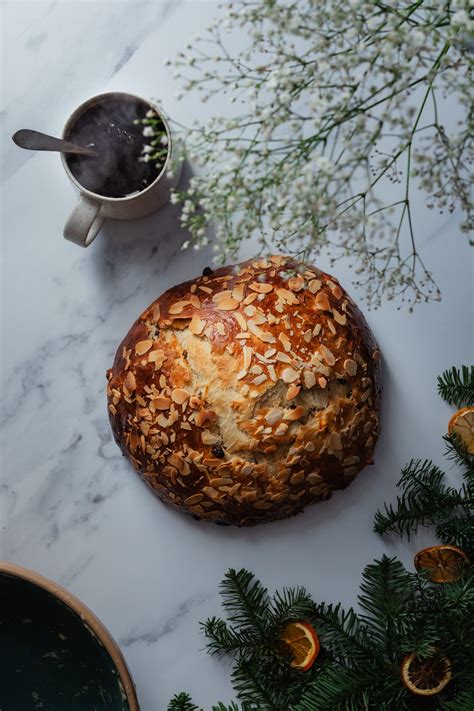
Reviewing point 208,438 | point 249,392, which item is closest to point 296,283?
point 249,392

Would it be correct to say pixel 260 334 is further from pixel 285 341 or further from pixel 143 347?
pixel 143 347

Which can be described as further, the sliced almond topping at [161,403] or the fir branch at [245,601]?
the fir branch at [245,601]

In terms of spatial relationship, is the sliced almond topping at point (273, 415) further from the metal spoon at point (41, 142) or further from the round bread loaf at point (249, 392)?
the metal spoon at point (41, 142)

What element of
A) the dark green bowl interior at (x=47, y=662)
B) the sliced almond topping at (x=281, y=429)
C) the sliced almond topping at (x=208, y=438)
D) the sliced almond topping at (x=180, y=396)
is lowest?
the dark green bowl interior at (x=47, y=662)

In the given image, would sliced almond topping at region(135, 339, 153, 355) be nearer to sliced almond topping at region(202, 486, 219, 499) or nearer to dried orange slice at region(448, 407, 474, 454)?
sliced almond topping at region(202, 486, 219, 499)

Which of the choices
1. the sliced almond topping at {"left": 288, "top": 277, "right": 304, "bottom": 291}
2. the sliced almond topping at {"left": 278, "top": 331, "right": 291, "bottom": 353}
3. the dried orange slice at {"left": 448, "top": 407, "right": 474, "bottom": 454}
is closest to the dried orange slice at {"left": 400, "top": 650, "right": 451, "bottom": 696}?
the dried orange slice at {"left": 448, "top": 407, "right": 474, "bottom": 454}

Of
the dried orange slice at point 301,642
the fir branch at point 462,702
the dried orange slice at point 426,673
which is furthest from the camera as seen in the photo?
the dried orange slice at point 301,642

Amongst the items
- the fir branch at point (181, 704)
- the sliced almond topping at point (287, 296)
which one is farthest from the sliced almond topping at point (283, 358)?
the fir branch at point (181, 704)
